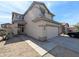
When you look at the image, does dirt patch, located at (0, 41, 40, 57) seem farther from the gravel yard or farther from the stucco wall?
the stucco wall

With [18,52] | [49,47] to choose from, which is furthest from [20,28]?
[18,52]

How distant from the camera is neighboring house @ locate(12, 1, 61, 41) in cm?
1451

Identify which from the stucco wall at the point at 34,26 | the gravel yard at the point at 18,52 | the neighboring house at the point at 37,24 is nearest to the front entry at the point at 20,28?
the neighboring house at the point at 37,24

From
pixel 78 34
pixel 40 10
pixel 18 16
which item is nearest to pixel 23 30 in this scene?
pixel 18 16

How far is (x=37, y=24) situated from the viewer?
50.5ft

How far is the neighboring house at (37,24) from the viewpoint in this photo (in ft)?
47.6

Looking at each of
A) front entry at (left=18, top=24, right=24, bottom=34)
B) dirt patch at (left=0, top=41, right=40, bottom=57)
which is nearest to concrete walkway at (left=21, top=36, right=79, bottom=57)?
dirt patch at (left=0, top=41, right=40, bottom=57)

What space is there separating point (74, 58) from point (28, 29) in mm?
13025

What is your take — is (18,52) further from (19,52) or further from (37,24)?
(37,24)

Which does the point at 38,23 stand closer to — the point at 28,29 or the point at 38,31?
the point at 38,31

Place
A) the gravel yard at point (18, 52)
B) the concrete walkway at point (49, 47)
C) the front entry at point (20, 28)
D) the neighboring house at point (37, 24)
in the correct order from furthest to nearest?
the front entry at point (20, 28) → the neighboring house at point (37, 24) → the concrete walkway at point (49, 47) → the gravel yard at point (18, 52)

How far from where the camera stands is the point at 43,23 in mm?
14328

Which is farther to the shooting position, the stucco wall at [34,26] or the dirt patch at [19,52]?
the stucco wall at [34,26]

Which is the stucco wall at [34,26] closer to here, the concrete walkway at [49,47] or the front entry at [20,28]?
the front entry at [20,28]
